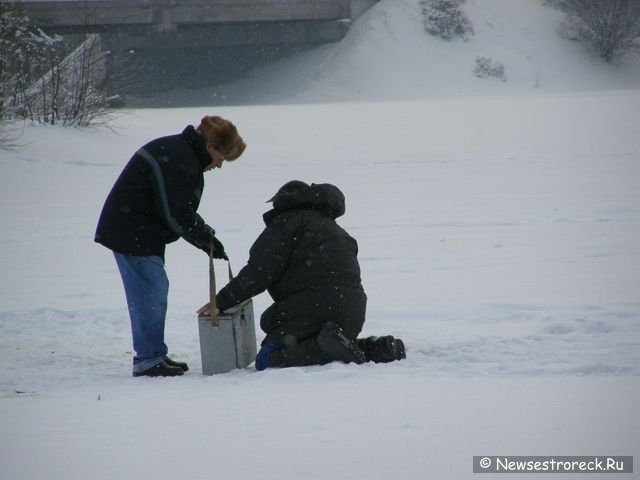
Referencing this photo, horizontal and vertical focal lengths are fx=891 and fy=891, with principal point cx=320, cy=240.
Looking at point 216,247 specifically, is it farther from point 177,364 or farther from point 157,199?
point 177,364

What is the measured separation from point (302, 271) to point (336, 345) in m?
0.41

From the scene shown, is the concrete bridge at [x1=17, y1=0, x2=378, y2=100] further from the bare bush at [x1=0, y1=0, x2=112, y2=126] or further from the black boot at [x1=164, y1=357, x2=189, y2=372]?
the black boot at [x1=164, y1=357, x2=189, y2=372]

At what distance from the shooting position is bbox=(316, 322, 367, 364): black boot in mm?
4395

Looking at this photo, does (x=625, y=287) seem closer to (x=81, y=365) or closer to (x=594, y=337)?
(x=594, y=337)

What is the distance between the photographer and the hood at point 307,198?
4.48 meters

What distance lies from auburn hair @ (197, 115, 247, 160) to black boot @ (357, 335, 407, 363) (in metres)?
1.21

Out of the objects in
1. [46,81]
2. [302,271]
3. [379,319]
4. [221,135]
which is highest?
[46,81]

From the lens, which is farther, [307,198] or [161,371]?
[161,371]

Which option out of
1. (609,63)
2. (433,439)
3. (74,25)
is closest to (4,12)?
(433,439)

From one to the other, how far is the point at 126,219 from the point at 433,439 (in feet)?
6.80

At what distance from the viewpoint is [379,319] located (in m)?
6.01

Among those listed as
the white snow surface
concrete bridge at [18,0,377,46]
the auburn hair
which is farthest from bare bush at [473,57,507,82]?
the auburn hair

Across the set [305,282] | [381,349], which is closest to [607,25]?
[381,349]

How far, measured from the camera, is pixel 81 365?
5117 mm
